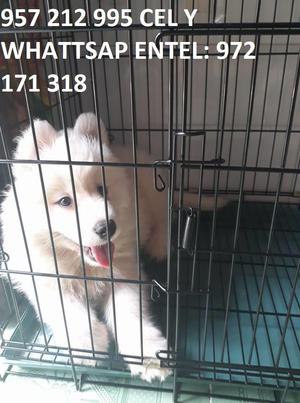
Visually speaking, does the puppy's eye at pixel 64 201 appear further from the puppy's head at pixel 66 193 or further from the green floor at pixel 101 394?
the green floor at pixel 101 394

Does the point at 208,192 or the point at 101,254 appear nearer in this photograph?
the point at 101,254

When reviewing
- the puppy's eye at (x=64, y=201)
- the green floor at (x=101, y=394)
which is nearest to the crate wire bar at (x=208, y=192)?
the green floor at (x=101, y=394)

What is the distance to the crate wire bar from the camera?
2.53 ft

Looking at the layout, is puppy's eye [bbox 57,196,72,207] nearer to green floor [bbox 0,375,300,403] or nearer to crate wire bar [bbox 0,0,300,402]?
crate wire bar [bbox 0,0,300,402]

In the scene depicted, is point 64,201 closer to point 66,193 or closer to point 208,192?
point 66,193

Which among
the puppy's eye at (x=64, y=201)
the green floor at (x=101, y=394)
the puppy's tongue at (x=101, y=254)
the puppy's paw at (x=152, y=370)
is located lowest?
the green floor at (x=101, y=394)

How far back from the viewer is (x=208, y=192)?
1896 millimetres

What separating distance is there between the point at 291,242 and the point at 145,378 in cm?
95

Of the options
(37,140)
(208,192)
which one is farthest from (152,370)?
(208,192)

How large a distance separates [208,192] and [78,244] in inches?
39.5

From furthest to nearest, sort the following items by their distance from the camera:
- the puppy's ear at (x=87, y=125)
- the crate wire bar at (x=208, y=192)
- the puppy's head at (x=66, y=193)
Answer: the puppy's ear at (x=87, y=125) → the puppy's head at (x=66, y=193) → the crate wire bar at (x=208, y=192)

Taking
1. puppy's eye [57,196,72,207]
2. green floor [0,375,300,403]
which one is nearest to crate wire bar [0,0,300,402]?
green floor [0,375,300,403]

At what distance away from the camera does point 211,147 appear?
1935 millimetres

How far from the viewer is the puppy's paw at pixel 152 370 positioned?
40.4 inches
